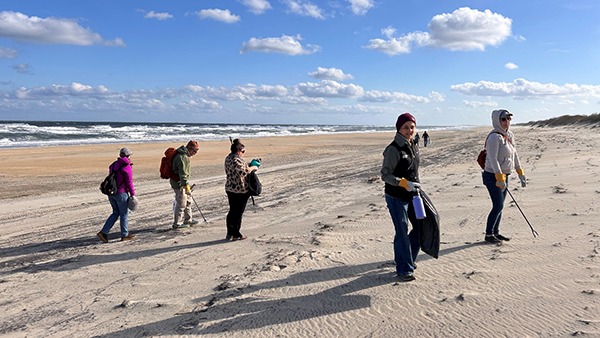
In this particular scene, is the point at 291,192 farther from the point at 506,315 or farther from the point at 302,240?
the point at 506,315

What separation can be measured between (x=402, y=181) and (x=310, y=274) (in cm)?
175

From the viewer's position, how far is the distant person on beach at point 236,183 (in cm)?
618

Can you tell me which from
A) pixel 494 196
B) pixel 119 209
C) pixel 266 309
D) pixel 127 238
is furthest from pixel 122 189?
pixel 494 196

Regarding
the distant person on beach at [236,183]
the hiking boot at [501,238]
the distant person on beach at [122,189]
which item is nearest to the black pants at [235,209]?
the distant person on beach at [236,183]

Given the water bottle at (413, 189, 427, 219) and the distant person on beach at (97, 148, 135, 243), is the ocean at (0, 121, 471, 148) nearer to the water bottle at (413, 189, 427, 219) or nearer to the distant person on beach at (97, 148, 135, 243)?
the distant person on beach at (97, 148, 135, 243)

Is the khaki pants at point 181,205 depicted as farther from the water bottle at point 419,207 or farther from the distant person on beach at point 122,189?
the water bottle at point 419,207

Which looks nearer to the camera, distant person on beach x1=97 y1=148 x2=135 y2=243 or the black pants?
the black pants

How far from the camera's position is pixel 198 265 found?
5.33 m

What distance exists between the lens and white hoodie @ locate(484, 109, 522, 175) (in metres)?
4.98

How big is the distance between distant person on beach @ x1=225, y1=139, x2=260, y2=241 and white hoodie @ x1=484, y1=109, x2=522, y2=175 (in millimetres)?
3550

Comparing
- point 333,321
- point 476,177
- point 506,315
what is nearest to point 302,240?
point 333,321

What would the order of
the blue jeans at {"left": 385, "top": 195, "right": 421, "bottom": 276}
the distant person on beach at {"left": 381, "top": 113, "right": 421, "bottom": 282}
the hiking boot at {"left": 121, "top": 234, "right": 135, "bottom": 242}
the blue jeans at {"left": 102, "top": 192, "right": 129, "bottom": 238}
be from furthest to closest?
the hiking boot at {"left": 121, "top": 234, "right": 135, "bottom": 242}, the blue jeans at {"left": 102, "top": 192, "right": 129, "bottom": 238}, the blue jeans at {"left": 385, "top": 195, "right": 421, "bottom": 276}, the distant person on beach at {"left": 381, "top": 113, "right": 421, "bottom": 282}

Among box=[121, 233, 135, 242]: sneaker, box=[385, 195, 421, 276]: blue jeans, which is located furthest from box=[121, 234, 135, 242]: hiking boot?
box=[385, 195, 421, 276]: blue jeans

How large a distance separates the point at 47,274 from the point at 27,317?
4.68 feet
